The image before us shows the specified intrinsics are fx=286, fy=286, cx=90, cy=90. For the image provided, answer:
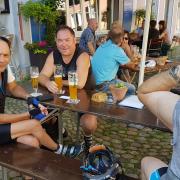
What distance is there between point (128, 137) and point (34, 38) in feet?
13.6

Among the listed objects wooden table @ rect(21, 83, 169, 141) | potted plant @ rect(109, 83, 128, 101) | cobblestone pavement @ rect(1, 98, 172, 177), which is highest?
potted plant @ rect(109, 83, 128, 101)

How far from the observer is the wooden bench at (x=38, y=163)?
1.77 meters

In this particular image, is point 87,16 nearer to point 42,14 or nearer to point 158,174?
point 42,14

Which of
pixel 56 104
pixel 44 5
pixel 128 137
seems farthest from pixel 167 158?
pixel 44 5

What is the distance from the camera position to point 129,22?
10461 mm

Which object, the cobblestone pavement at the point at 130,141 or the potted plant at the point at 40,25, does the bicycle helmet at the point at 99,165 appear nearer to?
the cobblestone pavement at the point at 130,141

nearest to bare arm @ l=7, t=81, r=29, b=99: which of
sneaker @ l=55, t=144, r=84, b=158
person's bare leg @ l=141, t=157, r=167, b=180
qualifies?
sneaker @ l=55, t=144, r=84, b=158

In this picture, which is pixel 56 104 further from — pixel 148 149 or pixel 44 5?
pixel 44 5

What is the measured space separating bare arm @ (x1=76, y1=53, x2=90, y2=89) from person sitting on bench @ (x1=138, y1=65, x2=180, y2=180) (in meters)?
1.18

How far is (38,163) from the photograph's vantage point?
6.18 feet

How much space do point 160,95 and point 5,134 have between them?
47.2 inches

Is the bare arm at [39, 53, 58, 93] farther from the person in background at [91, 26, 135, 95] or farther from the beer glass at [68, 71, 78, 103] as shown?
the person in background at [91, 26, 135, 95]

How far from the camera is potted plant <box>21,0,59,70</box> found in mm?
6051

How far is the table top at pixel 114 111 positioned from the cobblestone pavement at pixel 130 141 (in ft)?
2.50
